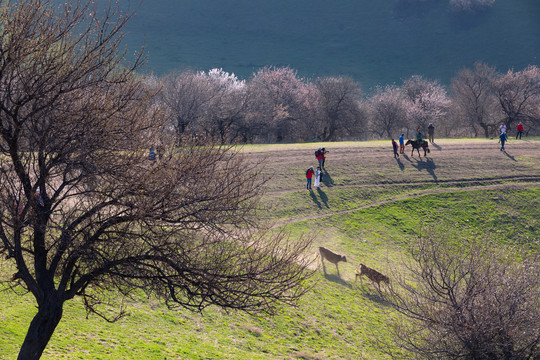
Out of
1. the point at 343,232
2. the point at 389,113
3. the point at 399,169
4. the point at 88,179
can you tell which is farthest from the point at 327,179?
the point at 389,113

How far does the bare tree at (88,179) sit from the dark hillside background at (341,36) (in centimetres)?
13880

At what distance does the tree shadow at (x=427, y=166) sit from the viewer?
155 feet

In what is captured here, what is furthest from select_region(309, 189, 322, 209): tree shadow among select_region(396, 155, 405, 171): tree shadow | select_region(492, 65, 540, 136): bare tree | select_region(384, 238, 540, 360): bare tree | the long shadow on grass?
select_region(492, 65, 540, 136): bare tree

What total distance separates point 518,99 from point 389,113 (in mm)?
21420

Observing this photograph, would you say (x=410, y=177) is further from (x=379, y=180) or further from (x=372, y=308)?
(x=372, y=308)

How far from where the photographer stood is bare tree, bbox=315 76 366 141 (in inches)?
3366

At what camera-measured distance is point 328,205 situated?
127ft

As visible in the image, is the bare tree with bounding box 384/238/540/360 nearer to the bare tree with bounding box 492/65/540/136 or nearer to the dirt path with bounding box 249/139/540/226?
the dirt path with bounding box 249/139/540/226

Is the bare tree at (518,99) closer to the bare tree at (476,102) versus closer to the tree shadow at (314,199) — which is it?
the bare tree at (476,102)

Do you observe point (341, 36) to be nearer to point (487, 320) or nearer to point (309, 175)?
point (309, 175)

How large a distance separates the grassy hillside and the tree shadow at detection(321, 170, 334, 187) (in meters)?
0.19

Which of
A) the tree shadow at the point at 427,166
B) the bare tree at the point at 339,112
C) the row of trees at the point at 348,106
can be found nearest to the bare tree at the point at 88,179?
the tree shadow at the point at 427,166

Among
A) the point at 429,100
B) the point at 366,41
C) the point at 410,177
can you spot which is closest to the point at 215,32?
the point at 366,41

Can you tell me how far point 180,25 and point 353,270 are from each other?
15814 cm
